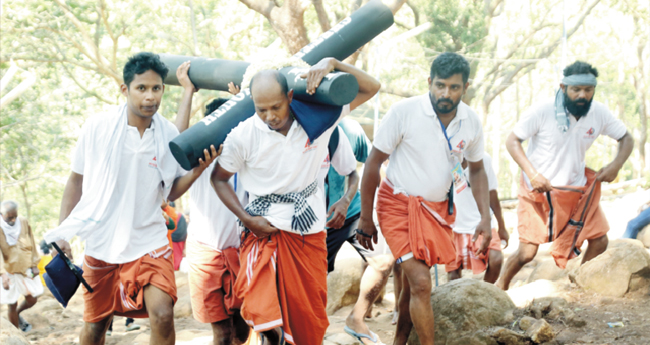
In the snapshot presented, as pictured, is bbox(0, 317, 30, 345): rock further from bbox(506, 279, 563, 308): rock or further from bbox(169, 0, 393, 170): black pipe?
bbox(506, 279, 563, 308): rock

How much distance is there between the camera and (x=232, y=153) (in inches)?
135

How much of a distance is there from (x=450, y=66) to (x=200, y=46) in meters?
14.8

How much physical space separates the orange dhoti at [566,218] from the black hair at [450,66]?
2.13 m

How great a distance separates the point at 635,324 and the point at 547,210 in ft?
4.58

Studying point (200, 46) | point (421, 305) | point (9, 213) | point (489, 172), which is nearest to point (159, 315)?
point (421, 305)

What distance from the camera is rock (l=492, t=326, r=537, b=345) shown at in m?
4.14

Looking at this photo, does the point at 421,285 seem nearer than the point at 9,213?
Yes

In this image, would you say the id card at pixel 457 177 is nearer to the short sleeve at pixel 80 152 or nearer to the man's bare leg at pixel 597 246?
the man's bare leg at pixel 597 246

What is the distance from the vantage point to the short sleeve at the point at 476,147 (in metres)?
4.24

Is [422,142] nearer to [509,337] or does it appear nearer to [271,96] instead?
[271,96]

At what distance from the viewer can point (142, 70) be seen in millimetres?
3564

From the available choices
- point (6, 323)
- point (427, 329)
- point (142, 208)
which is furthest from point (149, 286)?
point (6, 323)

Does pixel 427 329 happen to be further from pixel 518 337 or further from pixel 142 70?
pixel 142 70

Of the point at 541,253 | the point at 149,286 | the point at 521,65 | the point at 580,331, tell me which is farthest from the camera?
the point at 521,65
